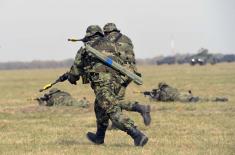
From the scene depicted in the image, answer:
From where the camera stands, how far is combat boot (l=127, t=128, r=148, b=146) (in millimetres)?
11055

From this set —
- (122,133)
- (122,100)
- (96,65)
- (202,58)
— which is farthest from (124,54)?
(202,58)

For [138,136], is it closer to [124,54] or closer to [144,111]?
[144,111]

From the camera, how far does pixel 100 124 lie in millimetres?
11789

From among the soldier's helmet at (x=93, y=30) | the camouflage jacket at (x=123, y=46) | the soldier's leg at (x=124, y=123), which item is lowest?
the soldier's leg at (x=124, y=123)

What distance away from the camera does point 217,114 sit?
18.7 meters

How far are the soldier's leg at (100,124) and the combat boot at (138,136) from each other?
0.60 meters

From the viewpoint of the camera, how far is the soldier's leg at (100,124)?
37.7 feet

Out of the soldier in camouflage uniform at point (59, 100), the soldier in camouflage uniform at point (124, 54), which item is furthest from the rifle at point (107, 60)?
the soldier in camouflage uniform at point (59, 100)

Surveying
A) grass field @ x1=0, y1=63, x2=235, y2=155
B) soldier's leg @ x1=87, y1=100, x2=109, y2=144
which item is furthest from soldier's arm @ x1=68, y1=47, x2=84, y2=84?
grass field @ x1=0, y1=63, x2=235, y2=155

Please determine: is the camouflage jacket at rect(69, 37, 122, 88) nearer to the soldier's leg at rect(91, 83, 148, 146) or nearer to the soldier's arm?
the soldier's arm

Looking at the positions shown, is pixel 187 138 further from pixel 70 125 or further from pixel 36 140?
pixel 70 125

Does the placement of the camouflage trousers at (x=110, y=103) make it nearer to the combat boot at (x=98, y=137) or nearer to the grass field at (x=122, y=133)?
the grass field at (x=122, y=133)

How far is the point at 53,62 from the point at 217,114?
175 m

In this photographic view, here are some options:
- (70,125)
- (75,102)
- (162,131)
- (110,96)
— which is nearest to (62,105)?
(75,102)
